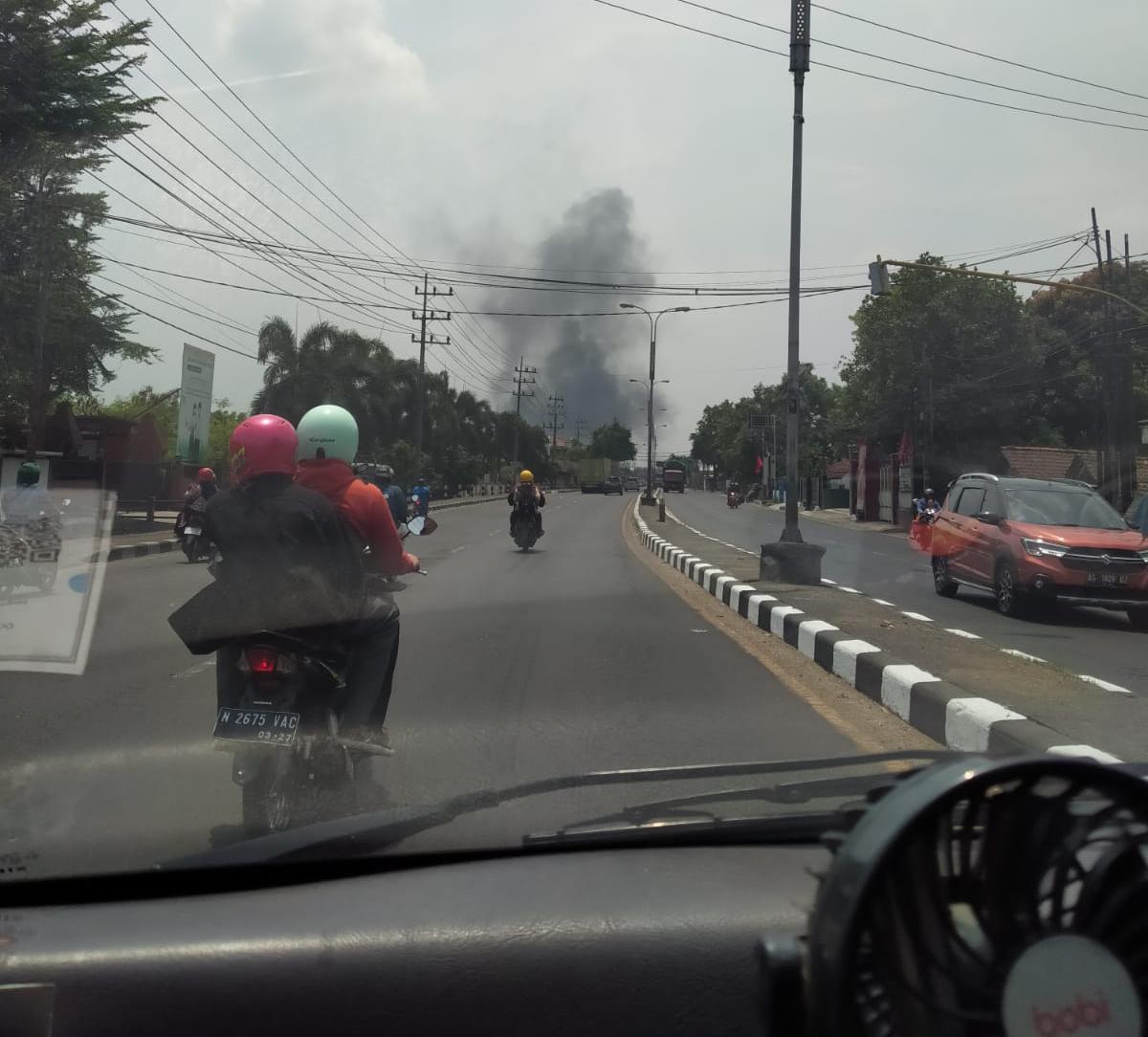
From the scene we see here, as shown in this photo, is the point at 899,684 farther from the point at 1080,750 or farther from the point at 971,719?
the point at 1080,750

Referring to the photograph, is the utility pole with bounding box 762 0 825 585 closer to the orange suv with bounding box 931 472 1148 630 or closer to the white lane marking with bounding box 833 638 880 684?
the orange suv with bounding box 931 472 1148 630

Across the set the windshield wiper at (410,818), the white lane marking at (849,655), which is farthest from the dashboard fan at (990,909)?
the white lane marking at (849,655)

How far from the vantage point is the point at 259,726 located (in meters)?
3.39

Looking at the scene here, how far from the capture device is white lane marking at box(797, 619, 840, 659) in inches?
338

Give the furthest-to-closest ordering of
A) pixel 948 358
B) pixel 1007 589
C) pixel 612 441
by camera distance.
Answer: pixel 612 441 → pixel 948 358 → pixel 1007 589

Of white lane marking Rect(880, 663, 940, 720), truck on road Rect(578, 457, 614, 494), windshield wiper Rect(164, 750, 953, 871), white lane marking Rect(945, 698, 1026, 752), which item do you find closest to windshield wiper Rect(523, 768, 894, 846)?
windshield wiper Rect(164, 750, 953, 871)

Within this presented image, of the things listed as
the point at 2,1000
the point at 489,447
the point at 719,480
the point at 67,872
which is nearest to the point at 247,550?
the point at 67,872

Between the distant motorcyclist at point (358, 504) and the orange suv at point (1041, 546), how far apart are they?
29.6 ft

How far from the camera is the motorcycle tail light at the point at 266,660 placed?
11.4ft

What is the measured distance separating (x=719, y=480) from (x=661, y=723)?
131042 mm

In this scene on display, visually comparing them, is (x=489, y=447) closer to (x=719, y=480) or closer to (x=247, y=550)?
(x=719, y=480)

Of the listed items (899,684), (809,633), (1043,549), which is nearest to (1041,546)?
(1043,549)

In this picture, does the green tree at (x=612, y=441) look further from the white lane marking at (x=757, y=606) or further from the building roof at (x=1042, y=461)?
the white lane marking at (x=757, y=606)

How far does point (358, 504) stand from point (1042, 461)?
3693 cm
